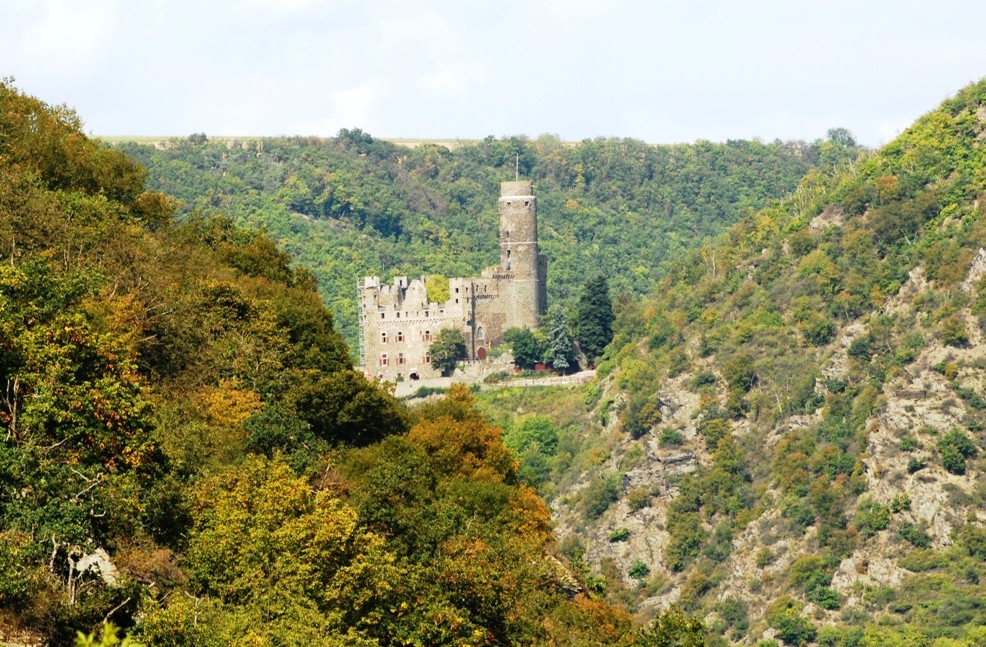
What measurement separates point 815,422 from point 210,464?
68477mm

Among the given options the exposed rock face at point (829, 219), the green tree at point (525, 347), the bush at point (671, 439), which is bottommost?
the bush at point (671, 439)

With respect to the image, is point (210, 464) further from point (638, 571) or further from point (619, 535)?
point (619, 535)

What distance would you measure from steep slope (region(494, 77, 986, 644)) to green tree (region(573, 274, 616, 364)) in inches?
63.5

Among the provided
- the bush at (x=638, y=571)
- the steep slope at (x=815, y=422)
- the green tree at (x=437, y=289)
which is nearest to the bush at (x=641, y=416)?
the steep slope at (x=815, y=422)

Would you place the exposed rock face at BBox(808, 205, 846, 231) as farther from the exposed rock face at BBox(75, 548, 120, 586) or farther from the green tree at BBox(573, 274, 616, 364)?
the exposed rock face at BBox(75, 548, 120, 586)

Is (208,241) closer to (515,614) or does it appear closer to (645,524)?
(515,614)

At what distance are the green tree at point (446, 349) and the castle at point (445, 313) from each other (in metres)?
0.48

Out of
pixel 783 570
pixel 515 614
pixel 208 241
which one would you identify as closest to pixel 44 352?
pixel 515 614

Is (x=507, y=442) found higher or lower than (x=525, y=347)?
lower

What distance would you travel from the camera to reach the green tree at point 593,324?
12938 centimetres

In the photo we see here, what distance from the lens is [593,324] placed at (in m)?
130

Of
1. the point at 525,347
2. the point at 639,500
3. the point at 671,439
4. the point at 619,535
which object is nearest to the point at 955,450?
the point at 639,500

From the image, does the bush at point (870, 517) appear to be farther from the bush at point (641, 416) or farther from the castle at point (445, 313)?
the castle at point (445, 313)

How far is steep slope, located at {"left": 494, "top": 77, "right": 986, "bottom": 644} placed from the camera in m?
Answer: 95.9
